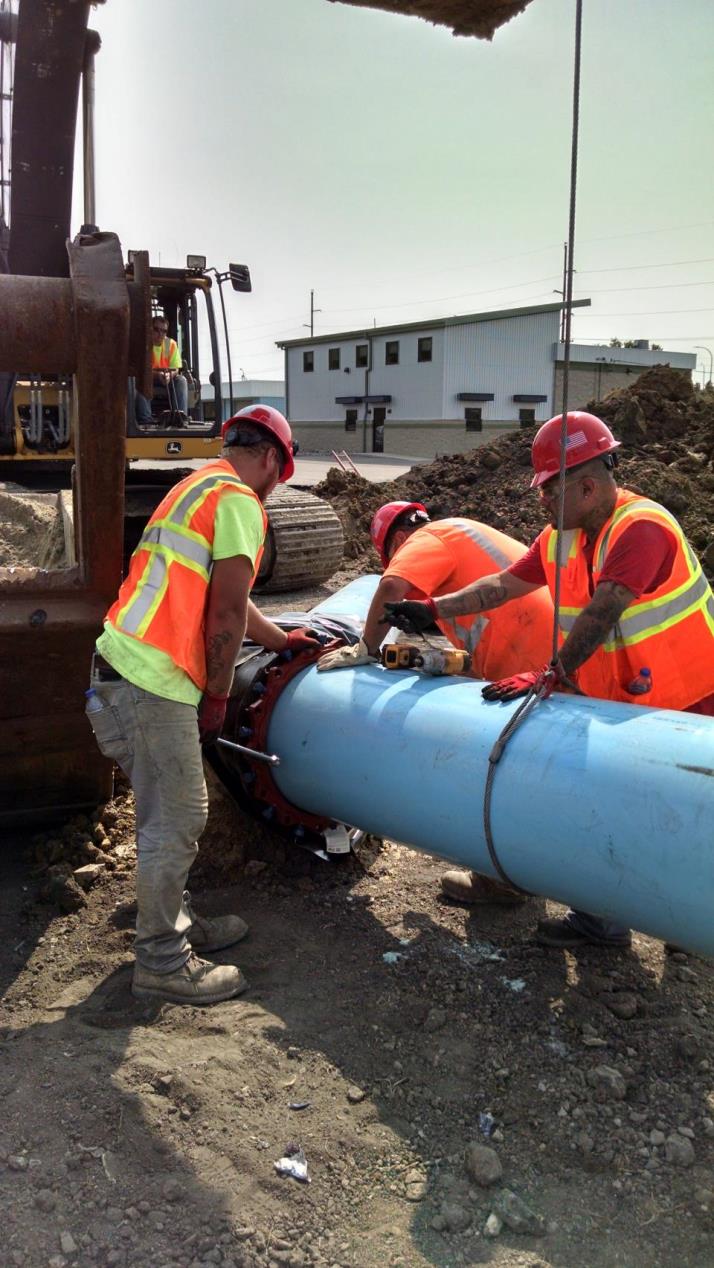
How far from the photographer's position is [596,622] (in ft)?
11.2

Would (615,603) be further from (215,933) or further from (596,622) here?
(215,933)

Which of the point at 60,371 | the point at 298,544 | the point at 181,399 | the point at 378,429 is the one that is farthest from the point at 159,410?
the point at 378,429

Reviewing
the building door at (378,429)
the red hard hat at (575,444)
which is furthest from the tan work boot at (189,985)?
the building door at (378,429)

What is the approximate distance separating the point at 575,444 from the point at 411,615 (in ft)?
3.10

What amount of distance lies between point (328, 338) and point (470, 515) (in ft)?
111

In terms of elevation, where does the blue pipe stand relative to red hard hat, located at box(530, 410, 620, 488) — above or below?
below

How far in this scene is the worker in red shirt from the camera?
11.1 ft

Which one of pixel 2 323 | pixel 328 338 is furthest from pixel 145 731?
pixel 328 338

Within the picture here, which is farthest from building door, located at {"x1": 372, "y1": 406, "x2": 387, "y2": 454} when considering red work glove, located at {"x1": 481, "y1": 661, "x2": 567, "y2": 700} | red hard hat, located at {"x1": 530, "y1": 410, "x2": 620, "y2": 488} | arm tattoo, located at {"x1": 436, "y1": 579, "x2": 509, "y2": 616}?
red work glove, located at {"x1": 481, "y1": 661, "x2": 567, "y2": 700}

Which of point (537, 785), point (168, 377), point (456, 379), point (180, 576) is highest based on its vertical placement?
point (456, 379)

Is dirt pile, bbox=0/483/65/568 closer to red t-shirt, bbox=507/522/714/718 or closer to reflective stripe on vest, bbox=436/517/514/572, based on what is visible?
reflective stripe on vest, bbox=436/517/514/572

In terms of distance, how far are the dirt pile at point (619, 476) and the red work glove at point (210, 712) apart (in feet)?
26.7

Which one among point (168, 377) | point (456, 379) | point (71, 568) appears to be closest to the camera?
point (71, 568)

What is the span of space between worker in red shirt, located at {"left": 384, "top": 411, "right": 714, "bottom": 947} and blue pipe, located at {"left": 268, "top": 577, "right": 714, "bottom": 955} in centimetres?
26
